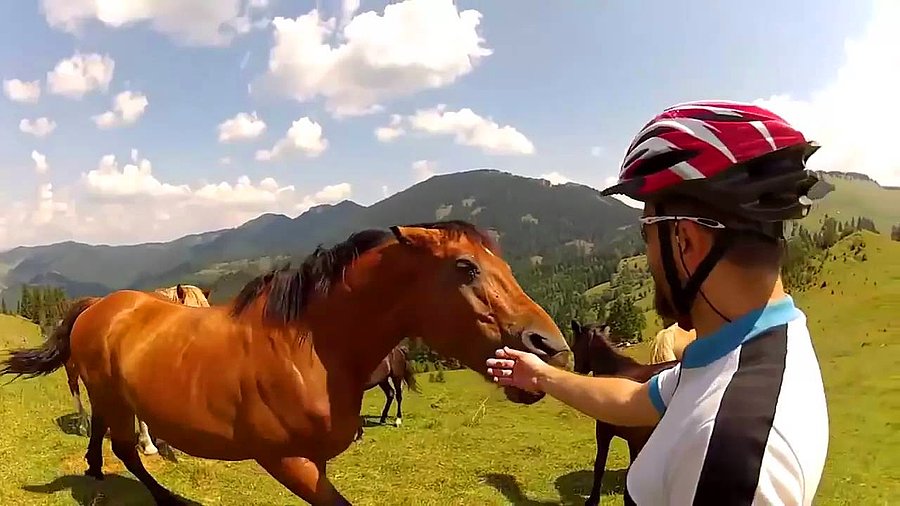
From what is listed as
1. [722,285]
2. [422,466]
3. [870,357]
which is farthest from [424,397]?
[722,285]

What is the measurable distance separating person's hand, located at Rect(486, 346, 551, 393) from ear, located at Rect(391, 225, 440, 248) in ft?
4.91

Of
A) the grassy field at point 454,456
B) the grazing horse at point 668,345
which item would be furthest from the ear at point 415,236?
the grazing horse at point 668,345

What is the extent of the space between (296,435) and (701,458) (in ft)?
10.3

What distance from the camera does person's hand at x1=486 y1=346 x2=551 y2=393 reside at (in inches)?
82.4

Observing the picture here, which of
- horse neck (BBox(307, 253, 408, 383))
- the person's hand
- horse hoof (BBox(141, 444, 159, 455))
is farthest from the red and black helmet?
horse hoof (BBox(141, 444, 159, 455))

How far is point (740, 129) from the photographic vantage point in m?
1.28

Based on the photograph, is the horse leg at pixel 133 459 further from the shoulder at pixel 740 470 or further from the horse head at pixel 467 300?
the shoulder at pixel 740 470

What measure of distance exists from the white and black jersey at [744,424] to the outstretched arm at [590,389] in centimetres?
52

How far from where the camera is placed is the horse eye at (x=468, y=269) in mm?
3461

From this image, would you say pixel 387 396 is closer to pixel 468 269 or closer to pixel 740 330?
pixel 468 269

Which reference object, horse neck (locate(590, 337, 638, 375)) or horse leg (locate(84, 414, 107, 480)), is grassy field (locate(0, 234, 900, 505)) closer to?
horse leg (locate(84, 414, 107, 480))

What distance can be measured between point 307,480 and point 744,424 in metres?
3.18

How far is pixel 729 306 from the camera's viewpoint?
1228 mm

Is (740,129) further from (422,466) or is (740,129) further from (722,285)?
(422,466)
